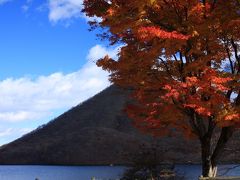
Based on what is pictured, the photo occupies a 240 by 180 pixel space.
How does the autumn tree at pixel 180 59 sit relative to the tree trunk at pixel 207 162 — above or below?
above

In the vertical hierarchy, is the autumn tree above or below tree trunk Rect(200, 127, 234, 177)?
above

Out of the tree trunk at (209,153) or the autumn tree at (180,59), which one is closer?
the autumn tree at (180,59)

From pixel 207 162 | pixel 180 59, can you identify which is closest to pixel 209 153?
pixel 207 162

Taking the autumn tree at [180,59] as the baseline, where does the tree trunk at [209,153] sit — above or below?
below

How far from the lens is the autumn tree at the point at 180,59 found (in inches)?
889

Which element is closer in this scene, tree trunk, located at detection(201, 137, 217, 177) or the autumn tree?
the autumn tree

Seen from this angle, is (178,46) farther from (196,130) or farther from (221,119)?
(196,130)

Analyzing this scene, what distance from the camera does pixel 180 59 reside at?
25016 mm

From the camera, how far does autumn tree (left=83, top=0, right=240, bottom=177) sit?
74.1ft

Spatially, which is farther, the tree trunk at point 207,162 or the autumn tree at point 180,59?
the tree trunk at point 207,162

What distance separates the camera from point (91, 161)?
198 m

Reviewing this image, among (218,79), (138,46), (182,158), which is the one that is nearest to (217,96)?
(218,79)

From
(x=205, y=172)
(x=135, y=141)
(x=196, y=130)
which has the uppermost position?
(x=135, y=141)

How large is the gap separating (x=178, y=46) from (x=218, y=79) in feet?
→ 6.83
